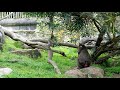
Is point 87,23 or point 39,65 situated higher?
point 87,23

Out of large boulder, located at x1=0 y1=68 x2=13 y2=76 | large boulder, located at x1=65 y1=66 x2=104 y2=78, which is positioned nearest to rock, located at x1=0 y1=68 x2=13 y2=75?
large boulder, located at x1=0 y1=68 x2=13 y2=76

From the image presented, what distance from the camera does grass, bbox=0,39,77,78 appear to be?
6.73 m

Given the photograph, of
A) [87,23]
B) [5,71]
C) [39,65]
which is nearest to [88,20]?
[87,23]

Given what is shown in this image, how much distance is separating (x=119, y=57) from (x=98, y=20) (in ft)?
5.72

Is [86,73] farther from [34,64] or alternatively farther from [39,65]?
[34,64]

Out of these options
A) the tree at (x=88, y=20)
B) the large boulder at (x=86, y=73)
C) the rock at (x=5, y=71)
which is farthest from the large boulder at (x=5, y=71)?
the tree at (x=88, y=20)

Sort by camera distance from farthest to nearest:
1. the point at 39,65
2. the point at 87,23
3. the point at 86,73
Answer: the point at 39,65 → the point at 87,23 → the point at 86,73

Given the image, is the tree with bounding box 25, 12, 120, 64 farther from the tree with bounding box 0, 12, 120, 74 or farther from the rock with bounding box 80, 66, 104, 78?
the rock with bounding box 80, 66, 104, 78

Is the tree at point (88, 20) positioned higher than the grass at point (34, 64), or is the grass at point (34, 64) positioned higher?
the tree at point (88, 20)

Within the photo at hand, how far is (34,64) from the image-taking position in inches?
305

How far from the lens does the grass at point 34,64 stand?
673cm

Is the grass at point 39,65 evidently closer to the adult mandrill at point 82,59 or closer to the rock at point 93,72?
the rock at point 93,72
